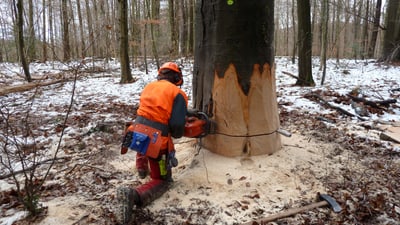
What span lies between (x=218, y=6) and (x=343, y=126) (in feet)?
10.2

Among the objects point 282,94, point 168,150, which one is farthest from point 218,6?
point 282,94

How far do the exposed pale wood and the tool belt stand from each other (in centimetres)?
76

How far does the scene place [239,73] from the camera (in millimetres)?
3180

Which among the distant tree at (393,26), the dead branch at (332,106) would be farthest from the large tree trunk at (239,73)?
the distant tree at (393,26)

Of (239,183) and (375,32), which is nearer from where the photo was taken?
(239,183)

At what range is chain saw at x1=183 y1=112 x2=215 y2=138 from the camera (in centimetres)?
Result: 309

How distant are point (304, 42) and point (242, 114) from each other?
239 inches

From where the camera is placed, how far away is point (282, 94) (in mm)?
7574

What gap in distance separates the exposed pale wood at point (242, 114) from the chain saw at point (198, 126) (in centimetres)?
9

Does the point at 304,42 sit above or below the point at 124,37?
below

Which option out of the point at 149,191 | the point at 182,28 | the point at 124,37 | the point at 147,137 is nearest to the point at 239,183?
the point at 149,191

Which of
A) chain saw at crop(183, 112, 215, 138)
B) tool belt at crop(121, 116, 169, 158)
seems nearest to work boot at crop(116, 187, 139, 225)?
tool belt at crop(121, 116, 169, 158)

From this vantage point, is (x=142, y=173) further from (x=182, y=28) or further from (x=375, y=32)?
(x=375, y=32)

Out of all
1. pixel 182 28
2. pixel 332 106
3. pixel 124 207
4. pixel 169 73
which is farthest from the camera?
pixel 182 28
